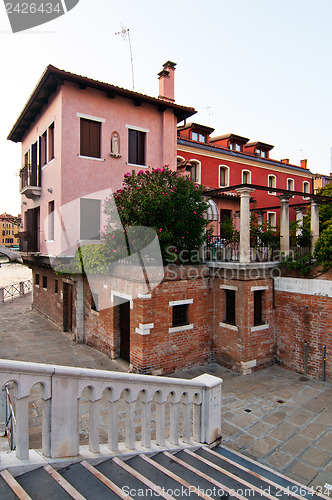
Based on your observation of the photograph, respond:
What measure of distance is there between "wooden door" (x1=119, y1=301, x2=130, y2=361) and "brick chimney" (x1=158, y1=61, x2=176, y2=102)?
10.7 meters

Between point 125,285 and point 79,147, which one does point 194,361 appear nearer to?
point 125,285

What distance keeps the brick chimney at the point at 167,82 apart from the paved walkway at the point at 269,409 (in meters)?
12.3

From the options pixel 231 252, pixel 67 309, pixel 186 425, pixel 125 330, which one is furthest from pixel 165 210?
pixel 67 309

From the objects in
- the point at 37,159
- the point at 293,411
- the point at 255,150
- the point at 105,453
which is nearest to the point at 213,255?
the point at 293,411

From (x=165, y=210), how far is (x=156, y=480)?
7062mm

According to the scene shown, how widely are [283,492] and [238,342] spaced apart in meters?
5.84

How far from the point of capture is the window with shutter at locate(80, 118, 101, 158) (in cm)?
1282

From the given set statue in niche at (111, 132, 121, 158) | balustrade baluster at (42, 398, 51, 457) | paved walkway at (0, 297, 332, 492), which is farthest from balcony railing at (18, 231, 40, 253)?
balustrade baluster at (42, 398, 51, 457)

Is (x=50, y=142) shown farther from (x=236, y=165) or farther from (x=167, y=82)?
(x=236, y=165)

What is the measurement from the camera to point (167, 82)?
15.5 metres

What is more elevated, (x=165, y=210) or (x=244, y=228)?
(x=165, y=210)

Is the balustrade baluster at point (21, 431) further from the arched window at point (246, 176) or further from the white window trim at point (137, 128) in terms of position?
the arched window at point (246, 176)

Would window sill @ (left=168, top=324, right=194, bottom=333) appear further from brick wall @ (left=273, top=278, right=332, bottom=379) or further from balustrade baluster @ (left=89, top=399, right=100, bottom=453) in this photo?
balustrade baluster @ (left=89, top=399, right=100, bottom=453)

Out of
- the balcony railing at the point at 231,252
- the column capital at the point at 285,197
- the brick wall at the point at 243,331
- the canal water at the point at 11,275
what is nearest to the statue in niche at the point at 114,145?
the balcony railing at the point at 231,252
